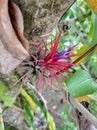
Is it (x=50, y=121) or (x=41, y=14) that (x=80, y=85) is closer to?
(x=41, y=14)

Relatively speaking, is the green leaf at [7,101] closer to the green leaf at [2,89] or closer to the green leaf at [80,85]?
the green leaf at [2,89]

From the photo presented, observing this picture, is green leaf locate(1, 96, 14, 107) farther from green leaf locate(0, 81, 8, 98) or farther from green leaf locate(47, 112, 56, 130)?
green leaf locate(47, 112, 56, 130)

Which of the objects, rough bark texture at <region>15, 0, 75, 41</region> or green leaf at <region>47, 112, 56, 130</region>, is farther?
green leaf at <region>47, 112, 56, 130</region>

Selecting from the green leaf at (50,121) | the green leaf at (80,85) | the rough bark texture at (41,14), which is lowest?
the green leaf at (50,121)

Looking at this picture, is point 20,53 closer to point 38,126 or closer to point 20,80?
point 20,80

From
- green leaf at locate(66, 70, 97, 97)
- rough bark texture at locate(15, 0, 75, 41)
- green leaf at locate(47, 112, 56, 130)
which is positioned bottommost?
green leaf at locate(47, 112, 56, 130)

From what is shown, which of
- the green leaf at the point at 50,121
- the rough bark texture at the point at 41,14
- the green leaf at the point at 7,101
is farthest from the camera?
the green leaf at the point at 50,121

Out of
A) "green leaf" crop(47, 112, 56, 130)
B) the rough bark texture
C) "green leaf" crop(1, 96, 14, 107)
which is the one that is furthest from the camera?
"green leaf" crop(47, 112, 56, 130)

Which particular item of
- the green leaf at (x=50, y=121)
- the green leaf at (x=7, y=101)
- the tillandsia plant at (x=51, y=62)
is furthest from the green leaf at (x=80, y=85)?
the green leaf at (x=50, y=121)

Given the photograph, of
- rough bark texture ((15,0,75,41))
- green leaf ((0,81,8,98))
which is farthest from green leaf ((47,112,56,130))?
rough bark texture ((15,0,75,41))
